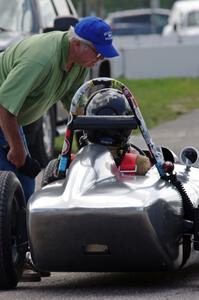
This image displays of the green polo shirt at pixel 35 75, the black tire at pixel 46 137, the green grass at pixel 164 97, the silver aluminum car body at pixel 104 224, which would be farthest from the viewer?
the green grass at pixel 164 97

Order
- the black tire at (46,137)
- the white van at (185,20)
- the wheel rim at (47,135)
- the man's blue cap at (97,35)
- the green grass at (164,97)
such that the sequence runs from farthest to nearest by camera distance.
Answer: the white van at (185,20) < the green grass at (164,97) < the wheel rim at (47,135) < the black tire at (46,137) < the man's blue cap at (97,35)

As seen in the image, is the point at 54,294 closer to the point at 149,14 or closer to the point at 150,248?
the point at 150,248

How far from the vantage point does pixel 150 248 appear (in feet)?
22.1

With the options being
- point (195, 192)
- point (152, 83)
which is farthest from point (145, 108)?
point (195, 192)

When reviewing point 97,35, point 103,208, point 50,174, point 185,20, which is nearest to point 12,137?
point 50,174

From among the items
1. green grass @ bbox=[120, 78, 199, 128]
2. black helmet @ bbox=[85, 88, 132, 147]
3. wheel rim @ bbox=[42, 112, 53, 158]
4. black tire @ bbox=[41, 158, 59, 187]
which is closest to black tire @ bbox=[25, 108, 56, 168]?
wheel rim @ bbox=[42, 112, 53, 158]

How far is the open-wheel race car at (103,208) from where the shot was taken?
670 centimetres

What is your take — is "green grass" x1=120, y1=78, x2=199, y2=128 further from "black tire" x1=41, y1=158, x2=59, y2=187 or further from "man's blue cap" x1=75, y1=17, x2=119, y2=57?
"man's blue cap" x1=75, y1=17, x2=119, y2=57

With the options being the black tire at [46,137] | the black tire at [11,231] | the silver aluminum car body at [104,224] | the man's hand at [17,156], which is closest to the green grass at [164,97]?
the black tire at [46,137]

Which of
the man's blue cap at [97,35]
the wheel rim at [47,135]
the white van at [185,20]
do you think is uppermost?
the man's blue cap at [97,35]

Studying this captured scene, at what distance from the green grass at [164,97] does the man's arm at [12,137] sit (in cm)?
735

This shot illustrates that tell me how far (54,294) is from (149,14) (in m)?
32.2

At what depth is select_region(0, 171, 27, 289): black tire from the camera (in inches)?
273

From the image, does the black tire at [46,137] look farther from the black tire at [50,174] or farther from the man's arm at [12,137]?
the man's arm at [12,137]
